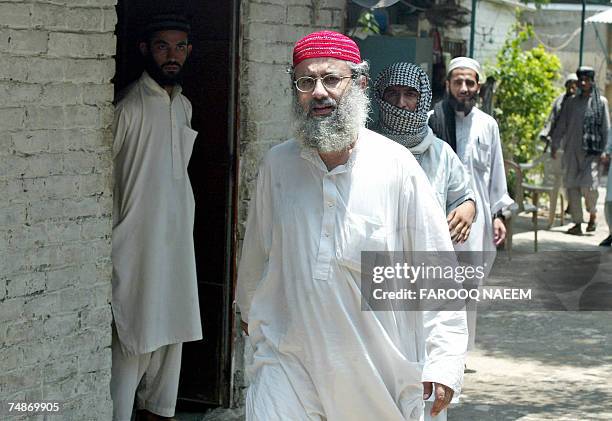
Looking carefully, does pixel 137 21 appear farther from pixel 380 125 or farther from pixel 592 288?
pixel 592 288

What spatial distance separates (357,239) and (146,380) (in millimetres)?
Answer: 2644

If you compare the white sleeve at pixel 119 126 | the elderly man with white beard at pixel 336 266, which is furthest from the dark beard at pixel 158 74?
the elderly man with white beard at pixel 336 266

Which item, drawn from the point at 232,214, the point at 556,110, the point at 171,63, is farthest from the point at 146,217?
the point at 556,110

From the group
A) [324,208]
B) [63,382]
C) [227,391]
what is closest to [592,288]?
[227,391]

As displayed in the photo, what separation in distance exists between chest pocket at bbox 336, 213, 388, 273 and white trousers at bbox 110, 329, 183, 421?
7.70 ft

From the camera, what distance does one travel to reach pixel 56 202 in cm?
500

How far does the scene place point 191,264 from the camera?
19.5 ft

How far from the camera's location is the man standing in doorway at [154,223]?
570 centimetres

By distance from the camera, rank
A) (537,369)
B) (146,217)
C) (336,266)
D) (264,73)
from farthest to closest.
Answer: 1. (537,369)
2. (264,73)
3. (146,217)
4. (336,266)

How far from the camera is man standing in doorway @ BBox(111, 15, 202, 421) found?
570 centimetres

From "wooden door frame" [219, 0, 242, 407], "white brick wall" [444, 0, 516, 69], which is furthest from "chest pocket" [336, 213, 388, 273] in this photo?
"white brick wall" [444, 0, 516, 69]

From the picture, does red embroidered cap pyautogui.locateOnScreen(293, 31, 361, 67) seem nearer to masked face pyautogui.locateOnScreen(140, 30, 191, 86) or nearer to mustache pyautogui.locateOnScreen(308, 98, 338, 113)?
mustache pyautogui.locateOnScreen(308, 98, 338, 113)

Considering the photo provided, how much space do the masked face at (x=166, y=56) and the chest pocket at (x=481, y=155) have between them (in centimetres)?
216

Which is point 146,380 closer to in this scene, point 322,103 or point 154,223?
point 154,223
